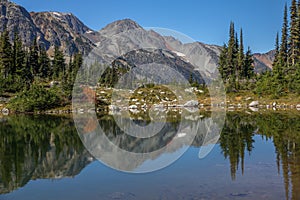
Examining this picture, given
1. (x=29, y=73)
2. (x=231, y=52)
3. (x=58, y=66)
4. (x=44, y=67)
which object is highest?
(x=231, y=52)

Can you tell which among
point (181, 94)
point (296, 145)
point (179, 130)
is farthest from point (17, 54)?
point (296, 145)

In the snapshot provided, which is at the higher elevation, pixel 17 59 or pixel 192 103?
pixel 17 59

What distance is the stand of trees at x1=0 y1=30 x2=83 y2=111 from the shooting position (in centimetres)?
5580

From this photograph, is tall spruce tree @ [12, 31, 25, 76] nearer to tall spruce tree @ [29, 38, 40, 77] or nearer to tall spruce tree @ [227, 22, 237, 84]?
tall spruce tree @ [29, 38, 40, 77]

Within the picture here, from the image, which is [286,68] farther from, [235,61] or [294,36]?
[235,61]

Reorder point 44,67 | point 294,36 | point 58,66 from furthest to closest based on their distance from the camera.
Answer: point 58,66, point 44,67, point 294,36

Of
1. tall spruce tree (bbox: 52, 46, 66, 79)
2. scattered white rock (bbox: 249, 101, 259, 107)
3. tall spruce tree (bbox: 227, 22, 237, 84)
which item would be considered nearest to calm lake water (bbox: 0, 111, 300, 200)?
scattered white rock (bbox: 249, 101, 259, 107)

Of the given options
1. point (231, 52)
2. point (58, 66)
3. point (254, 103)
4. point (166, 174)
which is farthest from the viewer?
point (58, 66)

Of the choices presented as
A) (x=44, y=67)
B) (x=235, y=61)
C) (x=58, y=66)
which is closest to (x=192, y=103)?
(x=235, y=61)

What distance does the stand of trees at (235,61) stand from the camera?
262ft

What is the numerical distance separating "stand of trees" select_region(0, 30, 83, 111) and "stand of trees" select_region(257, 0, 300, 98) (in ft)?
120

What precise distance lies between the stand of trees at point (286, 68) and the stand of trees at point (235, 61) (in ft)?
32.3

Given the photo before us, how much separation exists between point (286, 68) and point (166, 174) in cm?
5896

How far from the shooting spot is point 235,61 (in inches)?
3214
